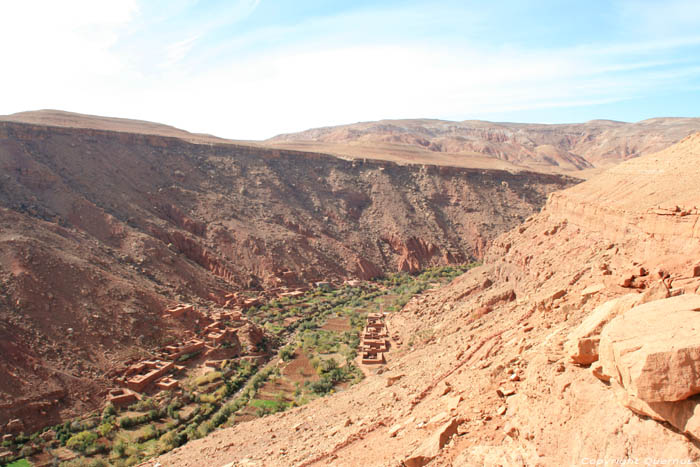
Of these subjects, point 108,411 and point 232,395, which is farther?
point 232,395

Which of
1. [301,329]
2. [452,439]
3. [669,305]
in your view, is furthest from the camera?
[301,329]

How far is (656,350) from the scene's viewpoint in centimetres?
500

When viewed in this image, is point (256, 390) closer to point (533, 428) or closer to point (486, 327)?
point (486, 327)

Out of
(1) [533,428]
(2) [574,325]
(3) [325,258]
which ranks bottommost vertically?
(3) [325,258]

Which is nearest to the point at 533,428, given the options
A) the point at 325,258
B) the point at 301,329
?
the point at 301,329

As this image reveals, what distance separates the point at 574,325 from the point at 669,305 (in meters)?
3.08

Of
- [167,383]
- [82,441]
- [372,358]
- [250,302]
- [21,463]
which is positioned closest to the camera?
[21,463]

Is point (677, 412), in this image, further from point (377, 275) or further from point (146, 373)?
point (377, 275)

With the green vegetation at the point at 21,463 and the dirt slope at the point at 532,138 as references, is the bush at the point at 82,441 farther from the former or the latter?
the dirt slope at the point at 532,138

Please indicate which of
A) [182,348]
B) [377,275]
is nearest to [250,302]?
[182,348]

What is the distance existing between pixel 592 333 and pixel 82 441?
676 inches

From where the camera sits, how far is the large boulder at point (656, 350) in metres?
4.82

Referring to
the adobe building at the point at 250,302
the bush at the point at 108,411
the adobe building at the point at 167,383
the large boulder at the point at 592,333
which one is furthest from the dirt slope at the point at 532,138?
the large boulder at the point at 592,333

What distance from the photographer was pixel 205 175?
4659 centimetres
